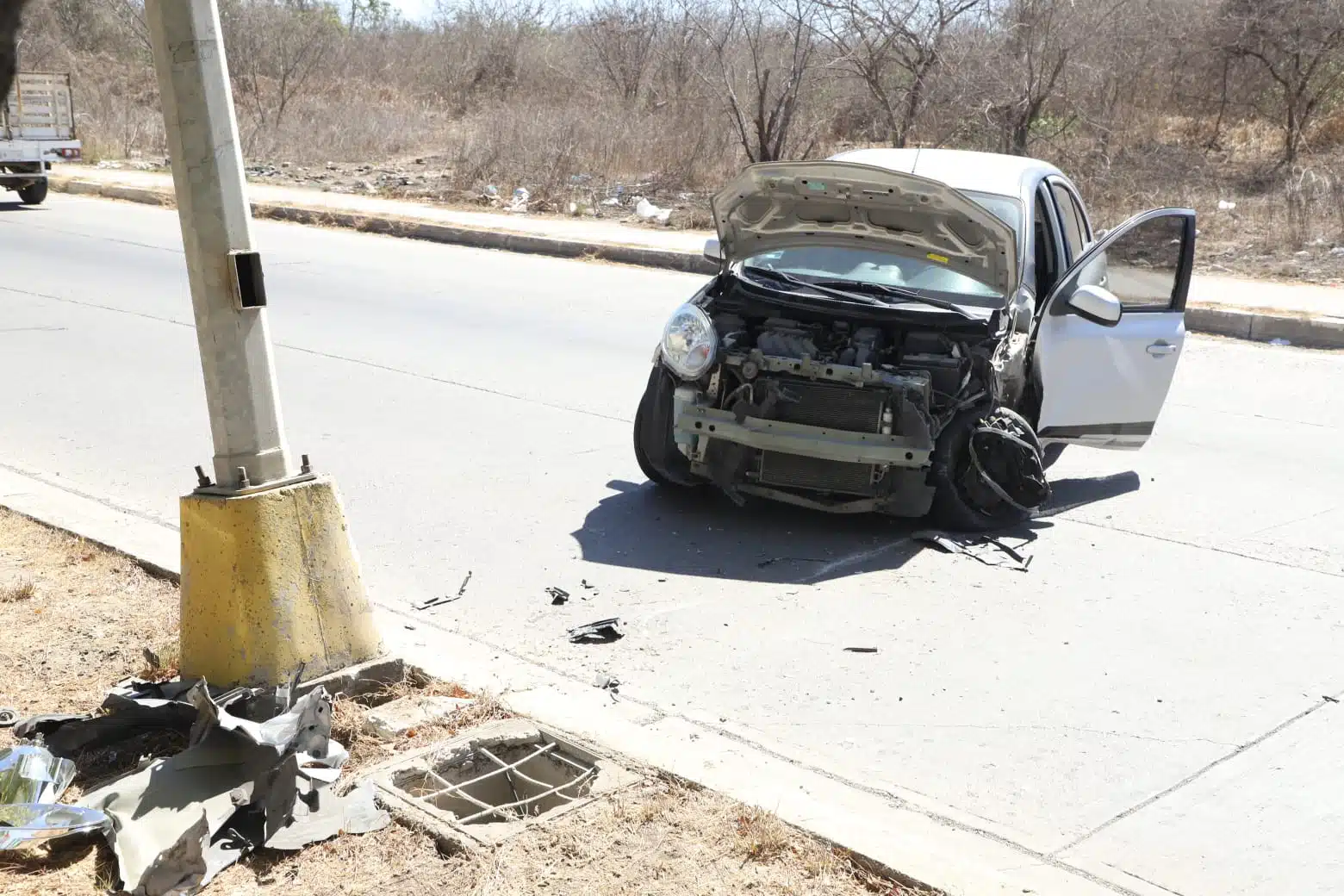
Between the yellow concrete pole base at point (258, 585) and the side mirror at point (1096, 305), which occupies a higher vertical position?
the side mirror at point (1096, 305)

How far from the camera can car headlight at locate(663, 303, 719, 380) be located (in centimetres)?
677

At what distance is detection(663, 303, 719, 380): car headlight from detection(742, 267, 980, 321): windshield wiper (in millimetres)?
665

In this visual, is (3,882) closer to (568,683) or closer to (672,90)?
(568,683)

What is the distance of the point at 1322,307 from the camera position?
1358 centimetres

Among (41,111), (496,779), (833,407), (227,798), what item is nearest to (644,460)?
(833,407)

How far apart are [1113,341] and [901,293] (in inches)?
54.3

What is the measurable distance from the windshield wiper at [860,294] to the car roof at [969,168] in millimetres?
787

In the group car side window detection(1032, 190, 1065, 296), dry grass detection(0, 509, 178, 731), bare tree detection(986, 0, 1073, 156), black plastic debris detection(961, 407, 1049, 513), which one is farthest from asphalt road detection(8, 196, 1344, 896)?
bare tree detection(986, 0, 1073, 156)

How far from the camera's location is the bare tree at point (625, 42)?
32.8 meters

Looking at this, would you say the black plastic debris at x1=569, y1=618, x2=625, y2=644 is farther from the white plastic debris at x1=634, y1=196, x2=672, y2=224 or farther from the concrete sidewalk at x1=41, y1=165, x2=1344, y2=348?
the white plastic debris at x1=634, y1=196, x2=672, y2=224

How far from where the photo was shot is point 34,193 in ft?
76.4

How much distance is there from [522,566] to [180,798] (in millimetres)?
2700

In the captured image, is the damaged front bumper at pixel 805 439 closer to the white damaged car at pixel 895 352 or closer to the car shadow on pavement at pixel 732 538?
the white damaged car at pixel 895 352

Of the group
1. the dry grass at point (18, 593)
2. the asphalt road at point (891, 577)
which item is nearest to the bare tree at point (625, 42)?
the asphalt road at point (891, 577)
